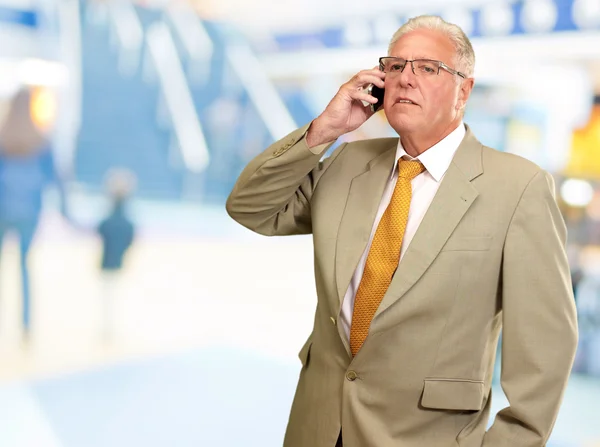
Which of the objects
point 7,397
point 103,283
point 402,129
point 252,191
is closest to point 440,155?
point 402,129

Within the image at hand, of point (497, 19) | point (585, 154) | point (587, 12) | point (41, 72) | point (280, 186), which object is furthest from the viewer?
point (585, 154)

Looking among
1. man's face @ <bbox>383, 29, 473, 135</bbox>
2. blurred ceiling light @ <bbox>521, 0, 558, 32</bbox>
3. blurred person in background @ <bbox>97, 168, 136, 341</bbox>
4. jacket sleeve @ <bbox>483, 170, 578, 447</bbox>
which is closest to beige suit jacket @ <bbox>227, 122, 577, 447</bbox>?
jacket sleeve @ <bbox>483, 170, 578, 447</bbox>

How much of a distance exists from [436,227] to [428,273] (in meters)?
0.10

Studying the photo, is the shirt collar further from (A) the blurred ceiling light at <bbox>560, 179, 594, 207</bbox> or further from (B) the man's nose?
(A) the blurred ceiling light at <bbox>560, 179, 594, 207</bbox>

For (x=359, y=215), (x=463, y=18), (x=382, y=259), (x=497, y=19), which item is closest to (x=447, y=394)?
(x=382, y=259)

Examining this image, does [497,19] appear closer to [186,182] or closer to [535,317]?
[186,182]

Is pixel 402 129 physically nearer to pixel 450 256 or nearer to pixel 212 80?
pixel 450 256

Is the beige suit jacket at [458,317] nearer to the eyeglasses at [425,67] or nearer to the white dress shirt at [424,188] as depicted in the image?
the white dress shirt at [424,188]

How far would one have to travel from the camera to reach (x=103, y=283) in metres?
5.15

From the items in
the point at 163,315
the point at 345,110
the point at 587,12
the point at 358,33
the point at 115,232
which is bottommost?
the point at 163,315

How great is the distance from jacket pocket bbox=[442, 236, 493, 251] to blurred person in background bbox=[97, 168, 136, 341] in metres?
3.86

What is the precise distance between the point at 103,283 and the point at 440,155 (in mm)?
3829

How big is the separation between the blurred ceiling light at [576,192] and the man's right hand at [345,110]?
11.7 ft

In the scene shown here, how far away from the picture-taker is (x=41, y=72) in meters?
4.85
